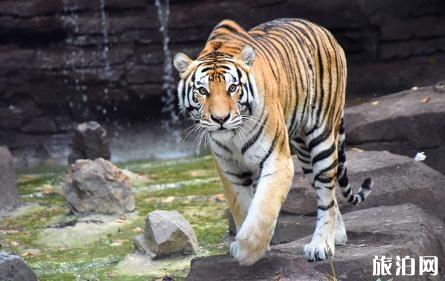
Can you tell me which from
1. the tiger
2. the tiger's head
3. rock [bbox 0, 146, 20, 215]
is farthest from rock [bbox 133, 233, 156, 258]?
rock [bbox 0, 146, 20, 215]

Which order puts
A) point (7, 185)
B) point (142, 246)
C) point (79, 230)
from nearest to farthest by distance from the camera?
point (142, 246), point (79, 230), point (7, 185)

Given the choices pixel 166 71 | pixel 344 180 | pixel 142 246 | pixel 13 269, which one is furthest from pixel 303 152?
pixel 166 71

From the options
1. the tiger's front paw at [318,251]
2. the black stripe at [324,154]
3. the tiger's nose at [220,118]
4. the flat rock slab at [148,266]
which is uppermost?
the tiger's nose at [220,118]

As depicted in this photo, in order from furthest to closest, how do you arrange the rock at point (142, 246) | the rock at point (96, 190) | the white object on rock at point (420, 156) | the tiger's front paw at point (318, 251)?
the white object on rock at point (420, 156) → the rock at point (96, 190) → the rock at point (142, 246) → the tiger's front paw at point (318, 251)

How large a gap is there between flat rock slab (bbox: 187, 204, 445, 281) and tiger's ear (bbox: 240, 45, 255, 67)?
1029 mm

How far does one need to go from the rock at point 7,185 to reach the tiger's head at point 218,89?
376 centimetres

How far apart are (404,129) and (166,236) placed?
283 centimetres

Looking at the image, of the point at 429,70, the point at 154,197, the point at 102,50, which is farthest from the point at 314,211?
the point at 102,50

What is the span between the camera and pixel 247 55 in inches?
187

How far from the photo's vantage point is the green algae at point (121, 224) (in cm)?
636

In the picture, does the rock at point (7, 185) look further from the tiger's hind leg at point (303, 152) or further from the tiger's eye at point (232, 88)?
the tiger's eye at point (232, 88)

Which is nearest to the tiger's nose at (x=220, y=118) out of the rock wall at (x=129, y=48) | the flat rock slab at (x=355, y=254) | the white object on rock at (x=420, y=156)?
the flat rock slab at (x=355, y=254)

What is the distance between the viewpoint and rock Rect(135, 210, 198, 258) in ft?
20.9

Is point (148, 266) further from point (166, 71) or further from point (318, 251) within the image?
point (166, 71)
